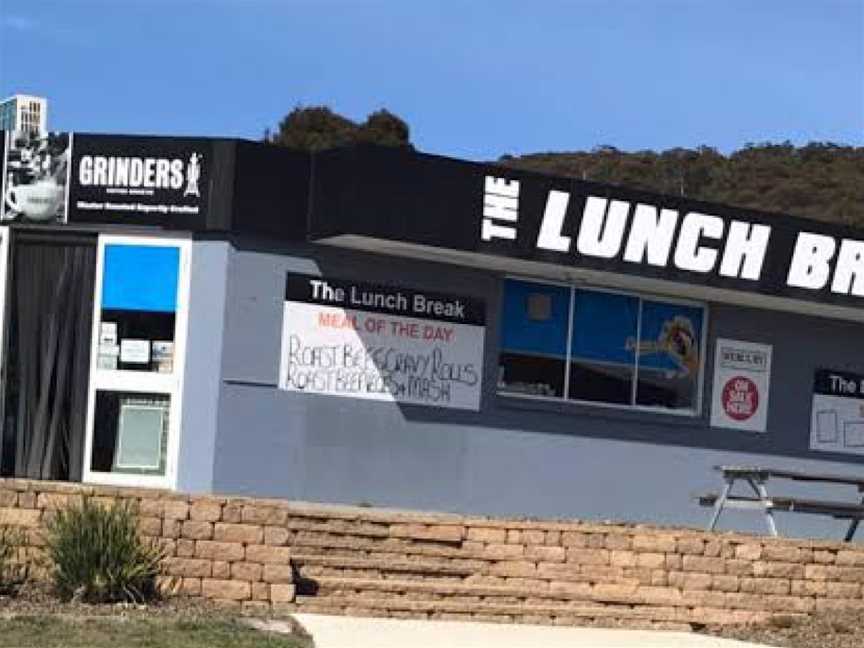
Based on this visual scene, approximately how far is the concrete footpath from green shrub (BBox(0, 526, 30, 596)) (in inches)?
75.7

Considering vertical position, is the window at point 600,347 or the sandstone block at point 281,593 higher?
the window at point 600,347

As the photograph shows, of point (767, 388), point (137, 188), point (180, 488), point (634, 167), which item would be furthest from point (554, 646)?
point (634, 167)

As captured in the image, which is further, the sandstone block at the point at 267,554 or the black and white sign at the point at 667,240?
the black and white sign at the point at 667,240

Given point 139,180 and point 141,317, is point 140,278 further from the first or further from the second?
point 139,180

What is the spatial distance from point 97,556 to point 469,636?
2.85m

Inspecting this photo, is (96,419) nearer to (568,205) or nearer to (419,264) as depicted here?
(419,264)

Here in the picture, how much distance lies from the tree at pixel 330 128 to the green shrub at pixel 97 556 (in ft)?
142

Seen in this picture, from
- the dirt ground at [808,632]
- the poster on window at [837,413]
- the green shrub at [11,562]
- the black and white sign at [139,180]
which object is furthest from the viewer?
the poster on window at [837,413]

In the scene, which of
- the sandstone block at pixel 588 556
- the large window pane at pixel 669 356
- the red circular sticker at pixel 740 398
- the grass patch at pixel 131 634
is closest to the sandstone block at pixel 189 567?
the grass patch at pixel 131 634

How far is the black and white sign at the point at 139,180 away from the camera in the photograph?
630 inches

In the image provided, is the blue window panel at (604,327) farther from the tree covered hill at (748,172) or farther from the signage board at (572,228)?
the tree covered hill at (748,172)

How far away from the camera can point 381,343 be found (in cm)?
1667

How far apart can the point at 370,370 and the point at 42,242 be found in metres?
4.02

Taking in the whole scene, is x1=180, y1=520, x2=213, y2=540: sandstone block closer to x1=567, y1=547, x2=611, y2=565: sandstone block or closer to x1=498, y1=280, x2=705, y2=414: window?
x1=567, y1=547, x2=611, y2=565: sandstone block
